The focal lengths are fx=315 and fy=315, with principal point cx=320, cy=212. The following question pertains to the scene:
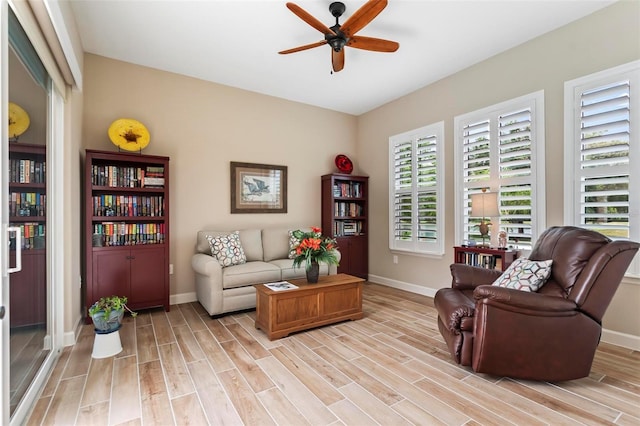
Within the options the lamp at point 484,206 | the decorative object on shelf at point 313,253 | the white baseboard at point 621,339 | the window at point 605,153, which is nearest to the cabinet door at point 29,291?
the decorative object on shelf at point 313,253

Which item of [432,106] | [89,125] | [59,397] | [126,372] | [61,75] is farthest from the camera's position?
[432,106]

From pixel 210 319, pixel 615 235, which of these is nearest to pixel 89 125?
pixel 210 319

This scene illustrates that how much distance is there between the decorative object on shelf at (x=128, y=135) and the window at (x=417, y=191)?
3.49 metres

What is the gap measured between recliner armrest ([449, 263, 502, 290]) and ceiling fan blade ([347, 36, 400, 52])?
2.12 meters

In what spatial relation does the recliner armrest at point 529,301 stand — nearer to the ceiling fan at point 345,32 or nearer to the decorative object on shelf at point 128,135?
the ceiling fan at point 345,32

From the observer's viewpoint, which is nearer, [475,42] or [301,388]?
[301,388]

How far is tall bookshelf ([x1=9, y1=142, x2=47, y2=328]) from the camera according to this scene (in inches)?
71.9

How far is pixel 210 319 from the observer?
11.3 feet

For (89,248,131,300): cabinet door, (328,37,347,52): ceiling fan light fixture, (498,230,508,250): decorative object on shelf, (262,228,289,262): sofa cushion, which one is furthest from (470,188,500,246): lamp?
(89,248,131,300): cabinet door

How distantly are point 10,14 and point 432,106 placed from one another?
4.22 metres

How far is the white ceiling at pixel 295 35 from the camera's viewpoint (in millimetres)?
2789

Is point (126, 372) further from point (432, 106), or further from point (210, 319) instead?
point (432, 106)

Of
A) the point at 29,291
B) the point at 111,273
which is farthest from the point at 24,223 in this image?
the point at 111,273

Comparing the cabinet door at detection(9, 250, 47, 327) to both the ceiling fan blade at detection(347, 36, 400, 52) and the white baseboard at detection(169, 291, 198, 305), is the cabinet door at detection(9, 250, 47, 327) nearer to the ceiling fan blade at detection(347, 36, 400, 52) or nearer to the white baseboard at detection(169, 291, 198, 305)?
the white baseboard at detection(169, 291, 198, 305)
